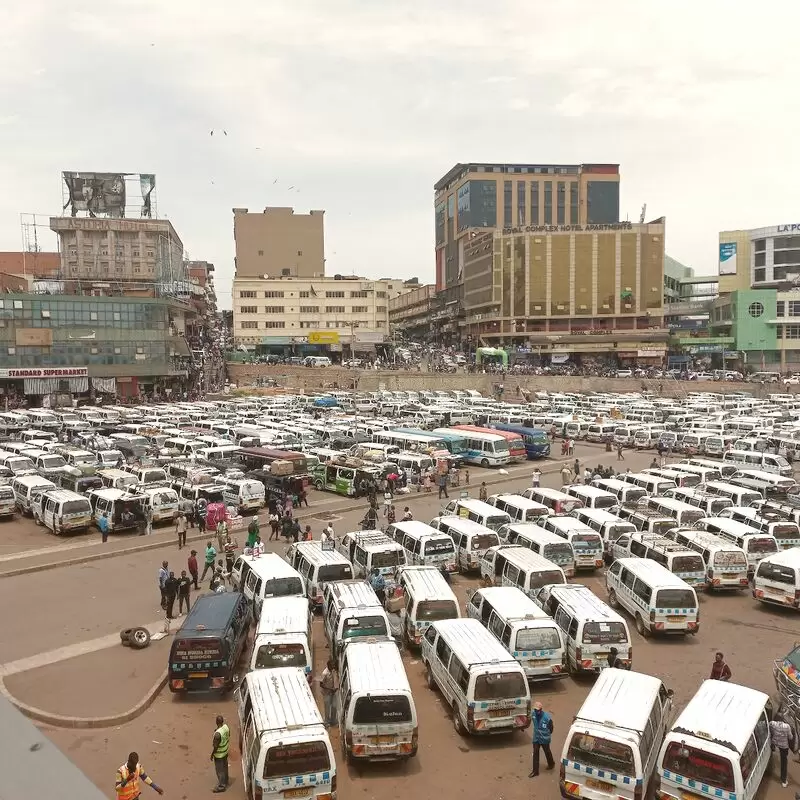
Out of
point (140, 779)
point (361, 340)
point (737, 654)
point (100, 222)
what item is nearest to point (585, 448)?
point (737, 654)

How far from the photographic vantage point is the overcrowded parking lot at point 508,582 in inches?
381

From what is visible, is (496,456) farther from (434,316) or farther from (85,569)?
(434,316)

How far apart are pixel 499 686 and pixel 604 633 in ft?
9.30

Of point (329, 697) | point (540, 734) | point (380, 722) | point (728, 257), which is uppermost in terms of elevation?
point (728, 257)

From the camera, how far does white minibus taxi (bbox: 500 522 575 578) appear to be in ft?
55.9

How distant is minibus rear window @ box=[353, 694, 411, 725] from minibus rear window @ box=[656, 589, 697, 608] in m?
6.48

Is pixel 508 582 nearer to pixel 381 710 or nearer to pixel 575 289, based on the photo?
pixel 381 710

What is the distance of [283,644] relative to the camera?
11.2m

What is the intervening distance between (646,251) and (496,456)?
7402 centimetres

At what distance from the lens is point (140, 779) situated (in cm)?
825

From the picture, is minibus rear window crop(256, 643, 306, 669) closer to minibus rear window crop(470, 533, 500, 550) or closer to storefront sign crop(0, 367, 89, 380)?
minibus rear window crop(470, 533, 500, 550)

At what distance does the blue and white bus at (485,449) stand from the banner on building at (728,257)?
8224 cm

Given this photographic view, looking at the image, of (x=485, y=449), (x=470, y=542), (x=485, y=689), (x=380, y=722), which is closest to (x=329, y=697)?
(x=380, y=722)

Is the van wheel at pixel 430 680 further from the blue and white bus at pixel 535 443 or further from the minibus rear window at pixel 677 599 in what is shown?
the blue and white bus at pixel 535 443
